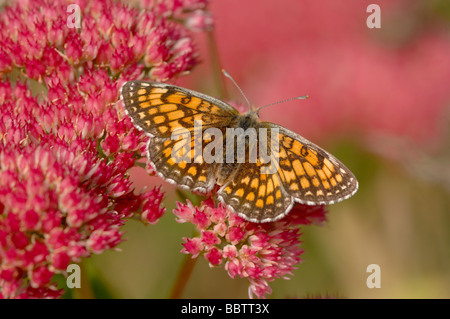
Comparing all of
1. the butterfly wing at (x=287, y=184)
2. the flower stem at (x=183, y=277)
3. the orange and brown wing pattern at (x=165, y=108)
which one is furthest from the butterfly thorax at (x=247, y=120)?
the flower stem at (x=183, y=277)

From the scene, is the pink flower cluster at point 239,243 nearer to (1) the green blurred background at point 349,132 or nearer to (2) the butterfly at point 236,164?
(2) the butterfly at point 236,164

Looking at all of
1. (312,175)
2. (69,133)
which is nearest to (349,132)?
(312,175)

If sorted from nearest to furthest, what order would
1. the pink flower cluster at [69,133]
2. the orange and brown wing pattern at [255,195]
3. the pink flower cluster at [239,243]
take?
the pink flower cluster at [69,133]
the orange and brown wing pattern at [255,195]
the pink flower cluster at [239,243]

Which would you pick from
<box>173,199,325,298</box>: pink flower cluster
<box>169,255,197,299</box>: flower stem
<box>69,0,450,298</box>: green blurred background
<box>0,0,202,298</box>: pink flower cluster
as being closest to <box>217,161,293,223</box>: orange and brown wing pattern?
<box>173,199,325,298</box>: pink flower cluster

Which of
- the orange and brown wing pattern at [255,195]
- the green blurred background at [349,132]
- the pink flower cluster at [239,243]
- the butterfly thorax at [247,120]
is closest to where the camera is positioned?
the orange and brown wing pattern at [255,195]

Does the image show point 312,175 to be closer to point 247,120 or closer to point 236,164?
point 236,164
